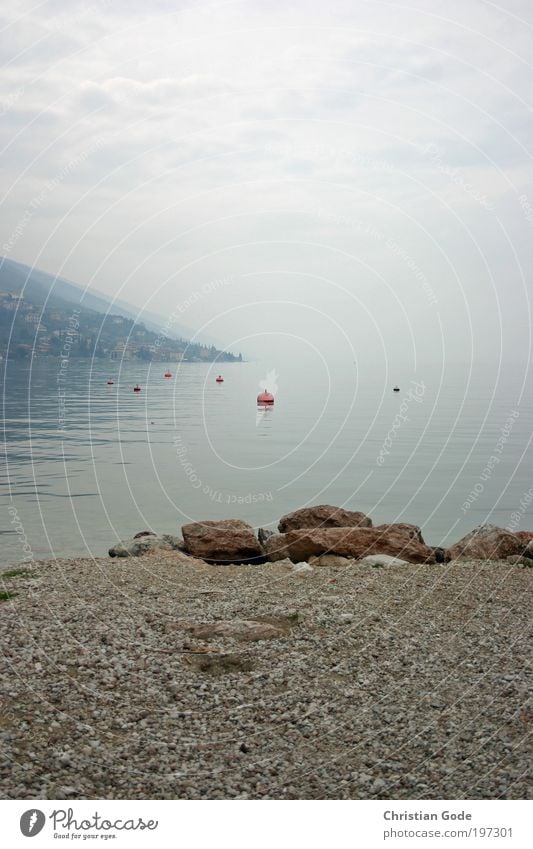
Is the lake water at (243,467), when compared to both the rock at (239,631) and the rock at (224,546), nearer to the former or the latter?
the rock at (224,546)

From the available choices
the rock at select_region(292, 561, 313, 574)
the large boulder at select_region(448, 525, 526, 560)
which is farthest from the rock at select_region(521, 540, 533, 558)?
the rock at select_region(292, 561, 313, 574)

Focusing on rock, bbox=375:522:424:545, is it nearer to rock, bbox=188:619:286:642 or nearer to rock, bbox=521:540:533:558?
rock, bbox=521:540:533:558

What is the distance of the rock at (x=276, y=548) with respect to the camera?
22875 mm

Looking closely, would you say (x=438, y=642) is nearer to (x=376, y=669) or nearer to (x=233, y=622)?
(x=376, y=669)

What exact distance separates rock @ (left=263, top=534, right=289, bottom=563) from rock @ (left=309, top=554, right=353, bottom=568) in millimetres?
1564

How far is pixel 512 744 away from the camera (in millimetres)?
10453

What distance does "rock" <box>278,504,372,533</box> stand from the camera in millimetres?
24641

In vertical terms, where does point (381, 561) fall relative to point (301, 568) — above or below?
above

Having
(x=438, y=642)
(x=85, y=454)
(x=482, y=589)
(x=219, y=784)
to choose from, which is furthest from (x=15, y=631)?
(x=85, y=454)

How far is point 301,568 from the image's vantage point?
2031cm

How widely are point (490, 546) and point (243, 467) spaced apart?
24.6 m

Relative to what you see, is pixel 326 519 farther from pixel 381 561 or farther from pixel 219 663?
pixel 219 663

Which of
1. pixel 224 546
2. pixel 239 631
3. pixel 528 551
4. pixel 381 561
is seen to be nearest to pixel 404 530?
pixel 381 561

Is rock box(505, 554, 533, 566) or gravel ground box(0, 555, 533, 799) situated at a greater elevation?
rock box(505, 554, 533, 566)
